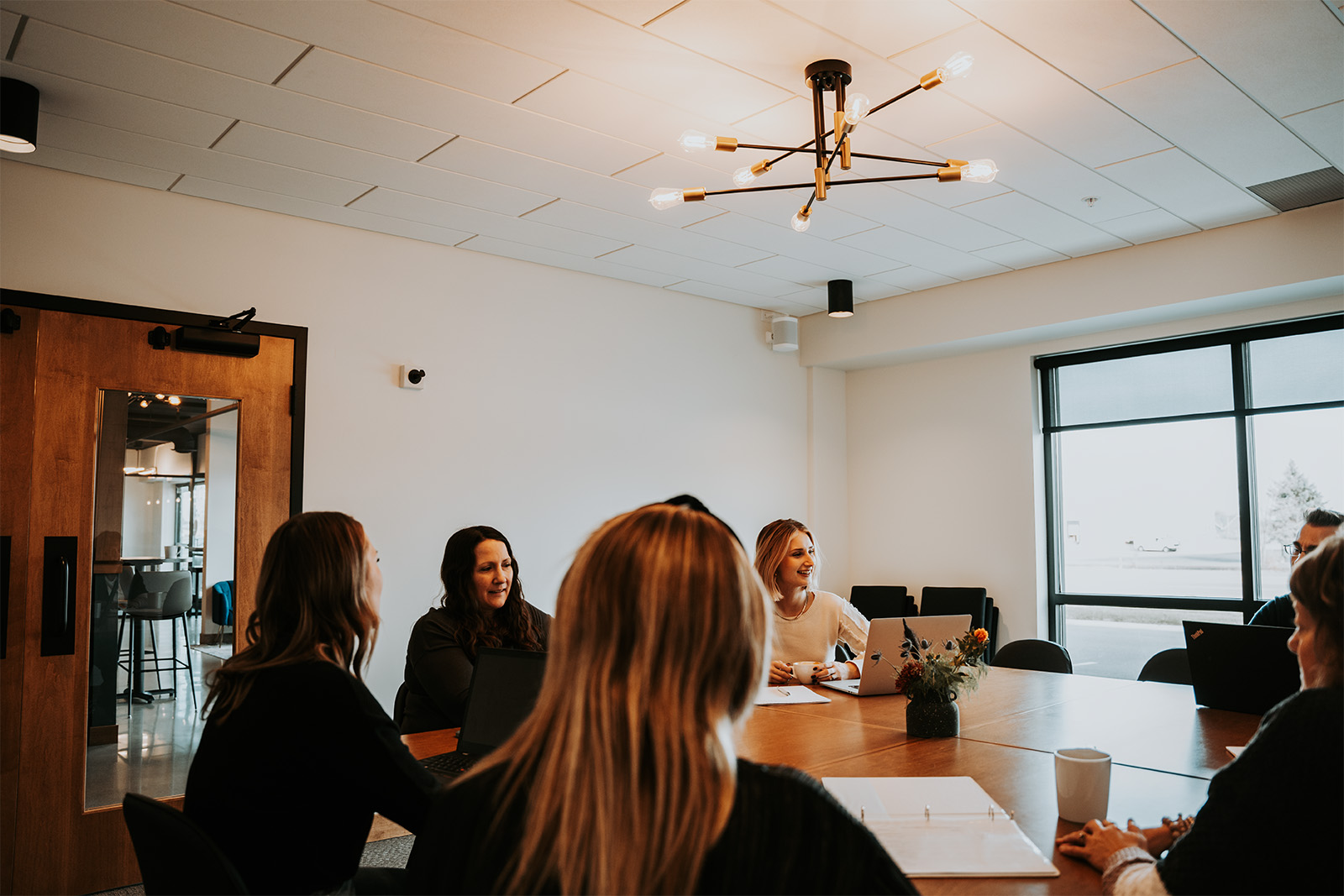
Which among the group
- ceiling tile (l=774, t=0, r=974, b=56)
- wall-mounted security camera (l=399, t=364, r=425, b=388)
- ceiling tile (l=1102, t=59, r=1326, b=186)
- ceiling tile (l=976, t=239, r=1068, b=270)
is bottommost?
wall-mounted security camera (l=399, t=364, r=425, b=388)

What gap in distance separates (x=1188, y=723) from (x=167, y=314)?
4372 mm

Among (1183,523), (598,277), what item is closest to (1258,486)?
(1183,523)

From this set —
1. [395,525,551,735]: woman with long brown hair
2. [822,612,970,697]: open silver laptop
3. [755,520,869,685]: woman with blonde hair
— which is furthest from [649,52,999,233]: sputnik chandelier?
[395,525,551,735]: woman with long brown hair

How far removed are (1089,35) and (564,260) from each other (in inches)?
127

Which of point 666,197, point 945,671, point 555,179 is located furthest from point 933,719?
point 555,179

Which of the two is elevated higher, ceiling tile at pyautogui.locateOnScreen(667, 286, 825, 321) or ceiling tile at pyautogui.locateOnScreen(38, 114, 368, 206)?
ceiling tile at pyautogui.locateOnScreen(38, 114, 368, 206)

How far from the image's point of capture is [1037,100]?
3.45m

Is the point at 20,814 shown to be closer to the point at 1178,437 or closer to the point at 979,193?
the point at 979,193

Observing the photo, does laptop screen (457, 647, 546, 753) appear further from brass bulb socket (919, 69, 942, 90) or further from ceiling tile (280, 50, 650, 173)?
ceiling tile (280, 50, 650, 173)

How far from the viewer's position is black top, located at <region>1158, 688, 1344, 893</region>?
1229mm

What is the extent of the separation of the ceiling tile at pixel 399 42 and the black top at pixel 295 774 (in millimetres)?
2159

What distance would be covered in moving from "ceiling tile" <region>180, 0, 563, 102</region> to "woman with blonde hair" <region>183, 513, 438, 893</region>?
2.06m

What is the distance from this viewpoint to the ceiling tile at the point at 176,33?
9.22 ft

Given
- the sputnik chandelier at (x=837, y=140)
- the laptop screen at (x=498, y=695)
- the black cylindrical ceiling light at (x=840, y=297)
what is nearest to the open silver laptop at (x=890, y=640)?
the laptop screen at (x=498, y=695)
